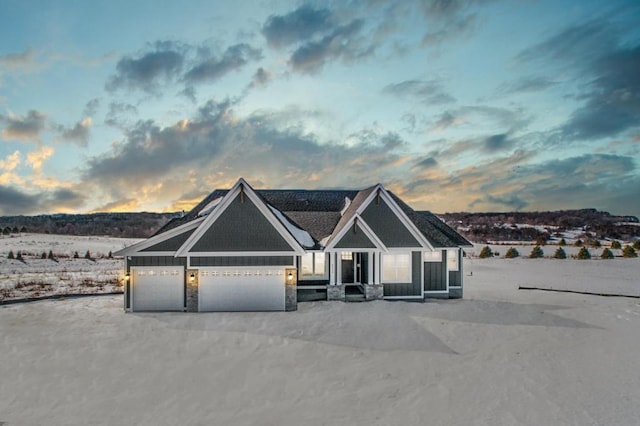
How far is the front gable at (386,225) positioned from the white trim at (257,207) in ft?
15.0

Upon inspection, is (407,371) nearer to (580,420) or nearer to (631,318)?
(580,420)

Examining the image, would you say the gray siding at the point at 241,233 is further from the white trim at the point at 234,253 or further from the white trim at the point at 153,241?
the white trim at the point at 153,241

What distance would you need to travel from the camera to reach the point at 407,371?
9.35m

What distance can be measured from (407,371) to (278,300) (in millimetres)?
7690

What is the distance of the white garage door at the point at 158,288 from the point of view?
51.3 feet

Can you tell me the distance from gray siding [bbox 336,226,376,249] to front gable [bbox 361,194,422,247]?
116cm

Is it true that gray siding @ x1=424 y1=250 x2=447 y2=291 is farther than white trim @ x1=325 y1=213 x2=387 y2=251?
Yes

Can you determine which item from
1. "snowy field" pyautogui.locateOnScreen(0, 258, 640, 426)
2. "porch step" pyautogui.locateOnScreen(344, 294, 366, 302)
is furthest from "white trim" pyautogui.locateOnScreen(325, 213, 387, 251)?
"snowy field" pyautogui.locateOnScreen(0, 258, 640, 426)

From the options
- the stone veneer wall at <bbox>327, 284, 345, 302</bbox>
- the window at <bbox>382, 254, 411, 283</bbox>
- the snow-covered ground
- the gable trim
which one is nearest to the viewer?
the stone veneer wall at <bbox>327, 284, 345, 302</bbox>

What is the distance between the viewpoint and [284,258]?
15.8m

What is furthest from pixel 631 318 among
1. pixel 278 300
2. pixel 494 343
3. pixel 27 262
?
pixel 27 262

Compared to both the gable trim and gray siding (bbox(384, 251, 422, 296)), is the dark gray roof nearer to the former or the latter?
the gable trim

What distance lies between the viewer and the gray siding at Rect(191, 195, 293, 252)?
618 inches

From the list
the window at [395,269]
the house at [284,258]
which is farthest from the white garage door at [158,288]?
the window at [395,269]
